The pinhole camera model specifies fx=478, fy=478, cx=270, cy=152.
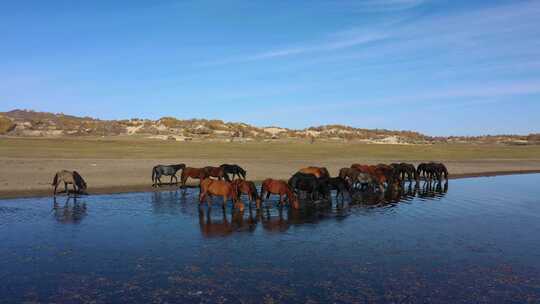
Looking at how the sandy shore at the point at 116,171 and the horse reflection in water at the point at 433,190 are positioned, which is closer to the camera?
the sandy shore at the point at 116,171

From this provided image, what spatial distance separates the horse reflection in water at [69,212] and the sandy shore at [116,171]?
2846 millimetres

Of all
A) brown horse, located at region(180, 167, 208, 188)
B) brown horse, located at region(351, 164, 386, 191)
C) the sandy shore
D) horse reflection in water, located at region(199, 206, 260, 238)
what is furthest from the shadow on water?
the sandy shore

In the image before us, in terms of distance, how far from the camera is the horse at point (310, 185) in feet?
56.9

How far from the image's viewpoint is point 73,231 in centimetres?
1159

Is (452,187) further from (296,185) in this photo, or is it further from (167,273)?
(167,273)

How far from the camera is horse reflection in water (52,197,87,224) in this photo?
12961 mm

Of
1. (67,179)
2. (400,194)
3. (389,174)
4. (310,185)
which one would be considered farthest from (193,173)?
(389,174)

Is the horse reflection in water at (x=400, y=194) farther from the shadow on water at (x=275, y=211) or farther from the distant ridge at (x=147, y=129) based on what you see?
the distant ridge at (x=147, y=129)

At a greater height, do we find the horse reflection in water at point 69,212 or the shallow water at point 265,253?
the horse reflection in water at point 69,212

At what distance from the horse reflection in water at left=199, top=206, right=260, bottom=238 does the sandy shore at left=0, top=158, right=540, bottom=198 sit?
6.71 m

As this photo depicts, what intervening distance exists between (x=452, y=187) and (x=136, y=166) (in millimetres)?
17196

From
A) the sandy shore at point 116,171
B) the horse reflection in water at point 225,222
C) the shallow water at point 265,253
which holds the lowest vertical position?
the shallow water at point 265,253

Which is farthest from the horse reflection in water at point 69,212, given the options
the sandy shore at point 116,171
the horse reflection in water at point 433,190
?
the horse reflection in water at point 433,190

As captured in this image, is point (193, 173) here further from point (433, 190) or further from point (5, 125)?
point (5, 125)
